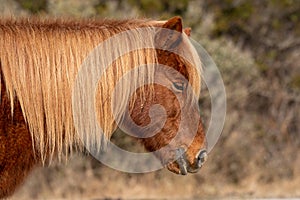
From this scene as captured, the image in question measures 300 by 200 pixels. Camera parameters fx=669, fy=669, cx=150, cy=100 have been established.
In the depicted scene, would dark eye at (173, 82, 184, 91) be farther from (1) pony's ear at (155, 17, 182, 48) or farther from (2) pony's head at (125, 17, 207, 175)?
(1) pony's ear at (155, 17, 182, 48)

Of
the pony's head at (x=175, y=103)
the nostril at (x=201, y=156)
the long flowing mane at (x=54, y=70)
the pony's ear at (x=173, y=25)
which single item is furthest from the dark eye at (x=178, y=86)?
the nostril at (x=201, y=156)

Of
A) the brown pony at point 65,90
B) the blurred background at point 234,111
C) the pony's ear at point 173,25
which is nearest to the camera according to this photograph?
the brown pony at point 65,90

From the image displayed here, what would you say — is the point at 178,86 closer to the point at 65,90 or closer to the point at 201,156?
→ the point at 201,156

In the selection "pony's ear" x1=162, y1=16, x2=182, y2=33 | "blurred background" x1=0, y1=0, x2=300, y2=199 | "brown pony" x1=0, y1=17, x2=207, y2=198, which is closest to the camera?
"brown pony" x1=0, y1=17, x2=207, y2=198

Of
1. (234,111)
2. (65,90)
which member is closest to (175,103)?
(65,90)

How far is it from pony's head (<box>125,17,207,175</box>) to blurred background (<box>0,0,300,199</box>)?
451cm

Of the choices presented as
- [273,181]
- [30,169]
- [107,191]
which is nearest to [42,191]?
[107,191]

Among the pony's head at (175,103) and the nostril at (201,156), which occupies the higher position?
the pony's head at (175,103)

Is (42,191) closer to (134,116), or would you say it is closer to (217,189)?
(217,189)

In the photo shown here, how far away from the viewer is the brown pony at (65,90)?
4.40 m

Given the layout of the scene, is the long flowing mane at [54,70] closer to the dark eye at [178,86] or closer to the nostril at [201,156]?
the dark eye at [178,86]

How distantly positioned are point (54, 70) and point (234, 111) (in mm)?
7922

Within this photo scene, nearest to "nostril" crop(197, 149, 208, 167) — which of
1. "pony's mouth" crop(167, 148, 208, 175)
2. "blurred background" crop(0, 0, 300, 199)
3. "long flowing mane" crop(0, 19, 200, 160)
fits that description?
"pony's mouth" crop(167, 148, 208, 175)

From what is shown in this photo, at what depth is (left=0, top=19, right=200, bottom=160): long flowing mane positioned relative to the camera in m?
4.41
